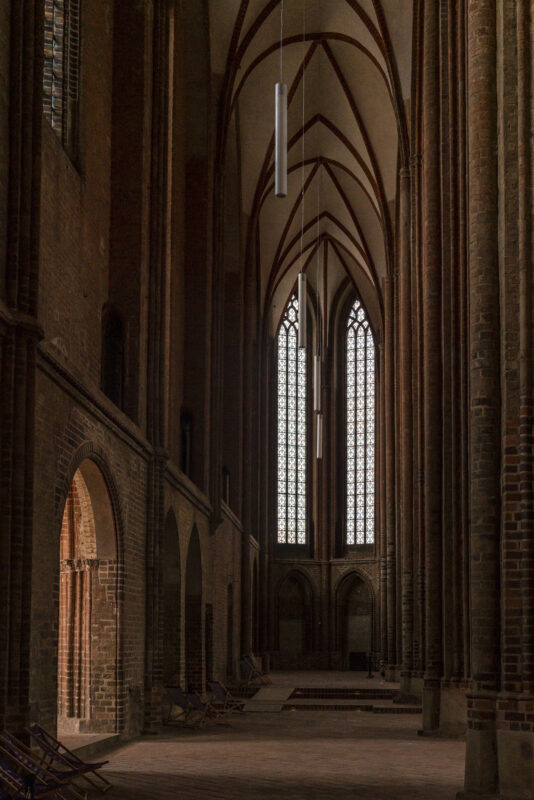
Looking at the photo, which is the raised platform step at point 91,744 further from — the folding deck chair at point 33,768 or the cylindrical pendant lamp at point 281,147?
the cylindrical pendant lamp at point 281,147

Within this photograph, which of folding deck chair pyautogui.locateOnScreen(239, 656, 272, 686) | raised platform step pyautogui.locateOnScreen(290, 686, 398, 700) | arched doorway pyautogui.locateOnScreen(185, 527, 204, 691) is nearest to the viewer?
arched doorway pyautogui.locateOnScreen(185, 527, 204, 691)

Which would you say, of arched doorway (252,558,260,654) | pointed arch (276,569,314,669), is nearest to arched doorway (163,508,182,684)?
arched doorway (252,558,260,654)

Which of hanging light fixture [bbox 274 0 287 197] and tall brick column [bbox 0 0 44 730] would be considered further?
hanging light fixture [bbox 274 0 287 197]

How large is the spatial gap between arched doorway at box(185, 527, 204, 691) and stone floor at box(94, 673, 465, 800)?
451 cm

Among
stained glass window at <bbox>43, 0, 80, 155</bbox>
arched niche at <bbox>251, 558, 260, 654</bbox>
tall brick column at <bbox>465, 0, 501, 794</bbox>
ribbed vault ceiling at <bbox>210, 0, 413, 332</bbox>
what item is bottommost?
arched niche at <bbox>251, 558, 260, 654</bbox>

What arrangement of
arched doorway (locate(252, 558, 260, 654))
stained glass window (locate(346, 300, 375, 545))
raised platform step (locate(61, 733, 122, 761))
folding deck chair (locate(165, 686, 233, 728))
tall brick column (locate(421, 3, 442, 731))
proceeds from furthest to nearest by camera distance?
stained glass window (locate(346, 300, 375, 545)) < arched doorway (locate(252, 558, 260, 654)) < folding deck chair (locate(165, 686, 233, 728)) < tall brick column (locate(421, 3, 442, 731)) < raised platform step (locate(61, 733, 122, 761))

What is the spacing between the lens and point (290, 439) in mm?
45312

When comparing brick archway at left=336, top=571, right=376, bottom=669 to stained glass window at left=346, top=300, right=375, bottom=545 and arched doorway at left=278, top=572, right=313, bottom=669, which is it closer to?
arched doorway at left=278, top=572, right=313, bottom=669

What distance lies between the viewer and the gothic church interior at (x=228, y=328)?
1141cm

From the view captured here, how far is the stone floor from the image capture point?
11.3 metres

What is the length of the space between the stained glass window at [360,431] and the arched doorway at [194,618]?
19.3 meters

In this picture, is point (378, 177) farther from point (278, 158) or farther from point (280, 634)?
point (278, 158)

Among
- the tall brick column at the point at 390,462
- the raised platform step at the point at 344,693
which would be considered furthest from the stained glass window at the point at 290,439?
the raised platform step at the point at 344,693

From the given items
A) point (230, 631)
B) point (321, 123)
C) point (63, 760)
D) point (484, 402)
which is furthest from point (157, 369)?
point (321, 123)
